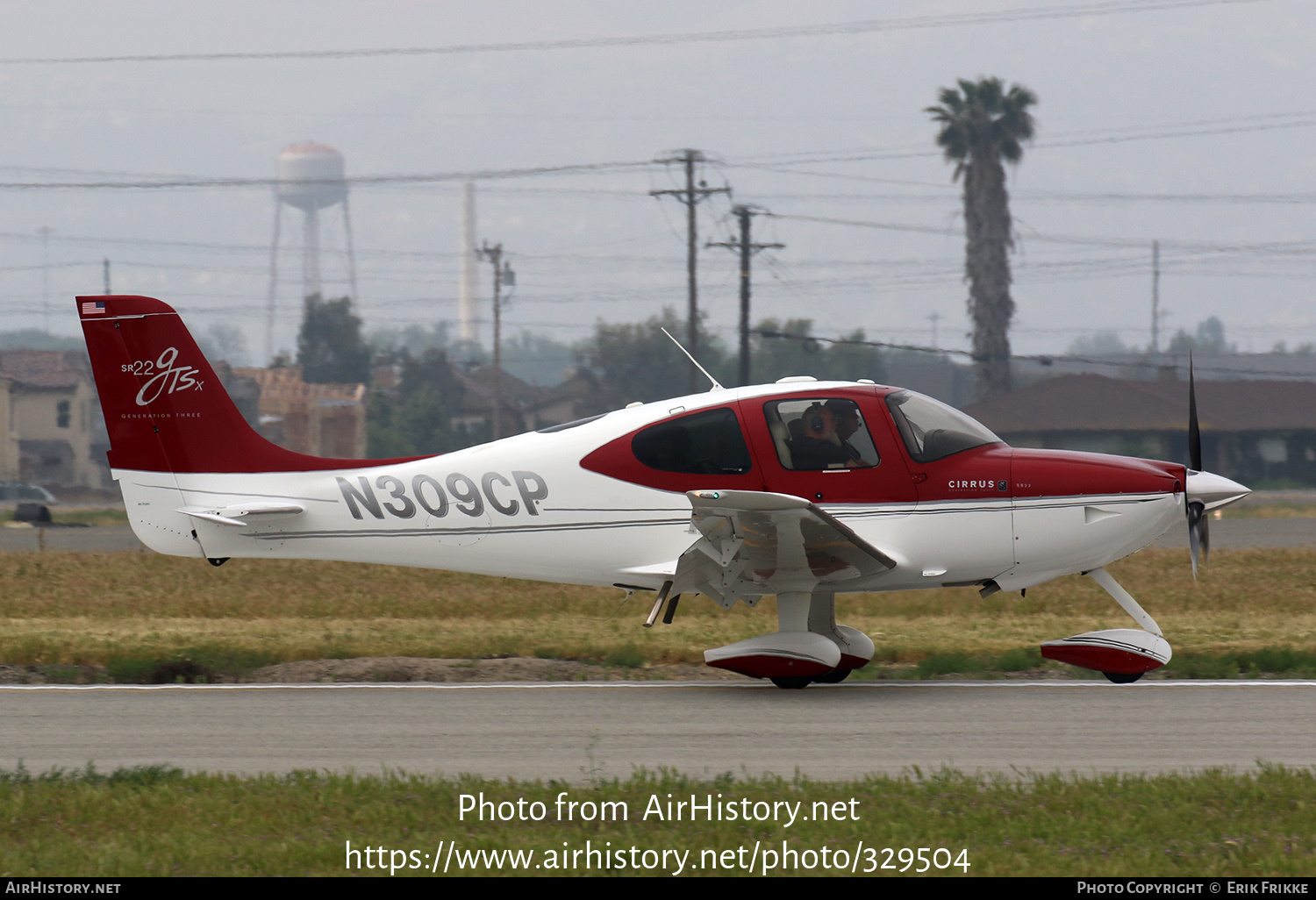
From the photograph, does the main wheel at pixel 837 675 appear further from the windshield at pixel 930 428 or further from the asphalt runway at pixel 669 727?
the windshield at pixel 930 428

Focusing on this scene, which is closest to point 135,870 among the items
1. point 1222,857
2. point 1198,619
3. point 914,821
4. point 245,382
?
point 914,821

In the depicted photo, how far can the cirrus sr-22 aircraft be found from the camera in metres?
9.88

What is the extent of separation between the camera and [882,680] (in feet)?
34.9

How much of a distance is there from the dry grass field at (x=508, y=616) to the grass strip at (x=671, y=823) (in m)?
4.46

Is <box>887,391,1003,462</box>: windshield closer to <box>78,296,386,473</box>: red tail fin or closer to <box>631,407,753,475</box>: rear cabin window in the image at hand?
<box>631,407,753,475</box>: rear cabin window

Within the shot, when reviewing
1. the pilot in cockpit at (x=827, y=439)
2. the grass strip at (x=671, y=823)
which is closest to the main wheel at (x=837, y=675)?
the pilot in cockpit at (x=827, y=439)

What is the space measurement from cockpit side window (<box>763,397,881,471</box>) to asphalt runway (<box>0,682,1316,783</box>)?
1763 mm

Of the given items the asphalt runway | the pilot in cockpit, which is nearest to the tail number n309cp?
the asphalt runway

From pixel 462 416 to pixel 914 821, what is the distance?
3184 inches

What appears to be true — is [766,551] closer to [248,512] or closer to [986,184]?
[248,512]

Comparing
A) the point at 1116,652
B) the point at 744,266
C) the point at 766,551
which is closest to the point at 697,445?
the point at 766,551

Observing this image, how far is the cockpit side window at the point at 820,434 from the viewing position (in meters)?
10.0

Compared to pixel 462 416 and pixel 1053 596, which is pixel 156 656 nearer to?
pixel 1053 596

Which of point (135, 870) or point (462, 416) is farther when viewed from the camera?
point (462, 416)
